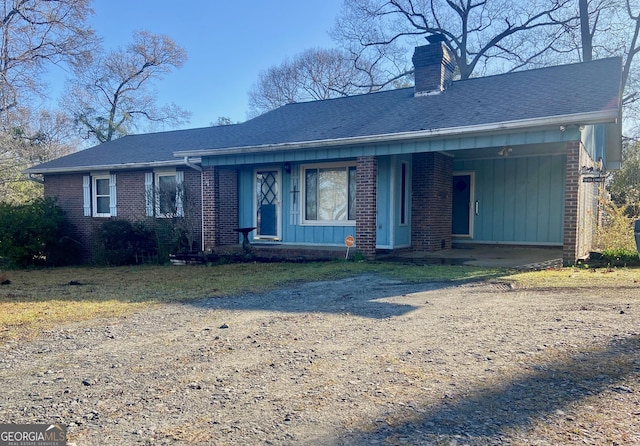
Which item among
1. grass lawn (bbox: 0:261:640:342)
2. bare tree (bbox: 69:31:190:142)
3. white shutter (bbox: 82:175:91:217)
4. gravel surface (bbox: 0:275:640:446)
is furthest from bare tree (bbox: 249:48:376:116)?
gravel surface (bbox: 0:275:640:446)

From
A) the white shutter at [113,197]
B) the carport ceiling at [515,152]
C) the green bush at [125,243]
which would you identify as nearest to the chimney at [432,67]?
the carport ceiling at [515,152]

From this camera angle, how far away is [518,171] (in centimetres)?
1173

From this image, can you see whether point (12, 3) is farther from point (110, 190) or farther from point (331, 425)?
point (331, 425)

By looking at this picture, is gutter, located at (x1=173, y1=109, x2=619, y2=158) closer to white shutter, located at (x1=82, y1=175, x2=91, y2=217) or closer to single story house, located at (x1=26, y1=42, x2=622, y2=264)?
single story house, located at (x1=26, y1=42, x2=622, y2=264)

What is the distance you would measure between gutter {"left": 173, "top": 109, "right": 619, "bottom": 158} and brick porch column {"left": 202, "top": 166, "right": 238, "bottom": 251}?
0.81 m

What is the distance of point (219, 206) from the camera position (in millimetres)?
11945

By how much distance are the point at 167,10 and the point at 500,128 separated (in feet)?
60.3

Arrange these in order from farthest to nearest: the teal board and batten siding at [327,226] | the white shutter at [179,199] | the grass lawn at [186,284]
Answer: the white shutter at [179,199]
the teal board and batten siding at [327,226]
the grass lawn at [186,284]

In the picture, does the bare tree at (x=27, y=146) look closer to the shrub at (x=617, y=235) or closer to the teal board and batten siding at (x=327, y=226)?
the teal board and batten siding at (x=327, y=226)

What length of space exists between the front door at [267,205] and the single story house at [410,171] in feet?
0.10

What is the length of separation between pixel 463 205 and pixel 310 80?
23754 mm

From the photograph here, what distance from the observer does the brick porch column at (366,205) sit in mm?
9508

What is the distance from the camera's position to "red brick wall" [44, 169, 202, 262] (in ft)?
40.6

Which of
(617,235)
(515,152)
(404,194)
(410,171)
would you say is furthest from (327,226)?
(617,235)
